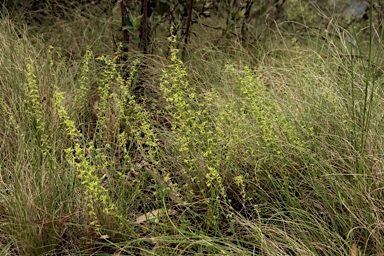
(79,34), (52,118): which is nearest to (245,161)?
(52,118)

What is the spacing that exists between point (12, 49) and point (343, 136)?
2.25m

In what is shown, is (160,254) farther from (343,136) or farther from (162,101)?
(162,101)

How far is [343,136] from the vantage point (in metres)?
2.54

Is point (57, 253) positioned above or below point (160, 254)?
below

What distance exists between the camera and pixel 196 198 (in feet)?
8.08

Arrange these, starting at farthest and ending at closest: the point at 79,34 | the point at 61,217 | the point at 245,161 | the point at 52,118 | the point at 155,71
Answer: the point at 79,34 → the point at 155,71 → the point at 52,118 → the point at 245,161 → the point at 61,217

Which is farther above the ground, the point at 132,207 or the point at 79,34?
the point at 79,34

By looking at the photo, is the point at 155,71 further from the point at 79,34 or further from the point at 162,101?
the point at 79,34

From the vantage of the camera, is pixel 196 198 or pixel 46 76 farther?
pixel 46 76

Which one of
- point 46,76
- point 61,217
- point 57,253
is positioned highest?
point 46,76

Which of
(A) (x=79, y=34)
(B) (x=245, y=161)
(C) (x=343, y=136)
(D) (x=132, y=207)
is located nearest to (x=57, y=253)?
(D) (x=132, y=207)

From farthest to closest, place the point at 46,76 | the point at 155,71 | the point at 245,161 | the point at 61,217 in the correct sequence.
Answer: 1. the point at 155,71
2. the point at 46,76
3. the point at 245,161
4. the point at 61,217

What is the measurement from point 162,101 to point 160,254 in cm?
172

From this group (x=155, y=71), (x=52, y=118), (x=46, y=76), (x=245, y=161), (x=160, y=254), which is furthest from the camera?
(x=155, y=71)
